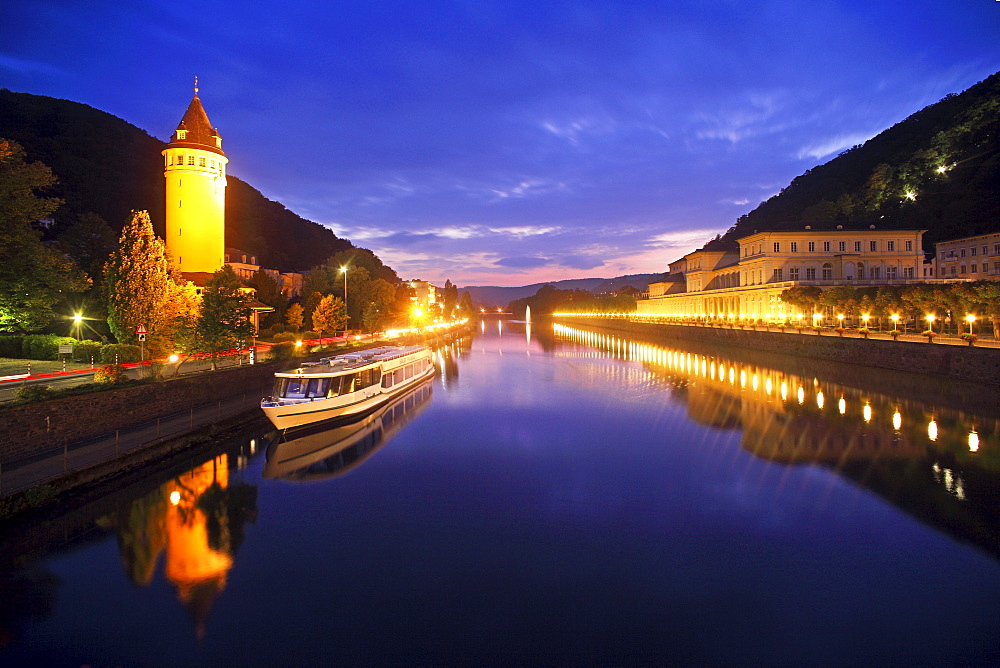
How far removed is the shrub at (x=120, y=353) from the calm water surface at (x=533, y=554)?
27.5 feet

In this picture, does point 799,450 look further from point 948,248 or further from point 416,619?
→ point 948,248

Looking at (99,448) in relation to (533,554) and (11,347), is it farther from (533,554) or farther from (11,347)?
(11,347)

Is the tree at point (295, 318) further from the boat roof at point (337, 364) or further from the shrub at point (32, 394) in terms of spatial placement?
the shrub at point (32, 394)

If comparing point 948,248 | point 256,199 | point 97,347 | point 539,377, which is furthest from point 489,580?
point 256,199

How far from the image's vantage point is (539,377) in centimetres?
4859

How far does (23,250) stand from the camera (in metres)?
23.2

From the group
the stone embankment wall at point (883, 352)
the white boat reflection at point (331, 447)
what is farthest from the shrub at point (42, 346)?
the stone embankment wall at point (883, 352)

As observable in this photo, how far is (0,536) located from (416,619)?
1072 centimetres

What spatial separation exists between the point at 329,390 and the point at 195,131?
42.0m

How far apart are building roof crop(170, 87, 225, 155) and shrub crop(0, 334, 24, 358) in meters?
30.2

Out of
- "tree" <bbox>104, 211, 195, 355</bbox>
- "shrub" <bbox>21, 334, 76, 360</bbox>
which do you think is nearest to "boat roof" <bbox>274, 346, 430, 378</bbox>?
"tree" <bbox>104, 211, 195, 355</bbox>

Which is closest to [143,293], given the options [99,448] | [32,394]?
[32,394]

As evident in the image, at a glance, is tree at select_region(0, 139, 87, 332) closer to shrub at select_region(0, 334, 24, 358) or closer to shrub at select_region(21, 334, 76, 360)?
shrub at select_region(21, 334, 76, 360)

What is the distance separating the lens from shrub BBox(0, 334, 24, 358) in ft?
96.0
